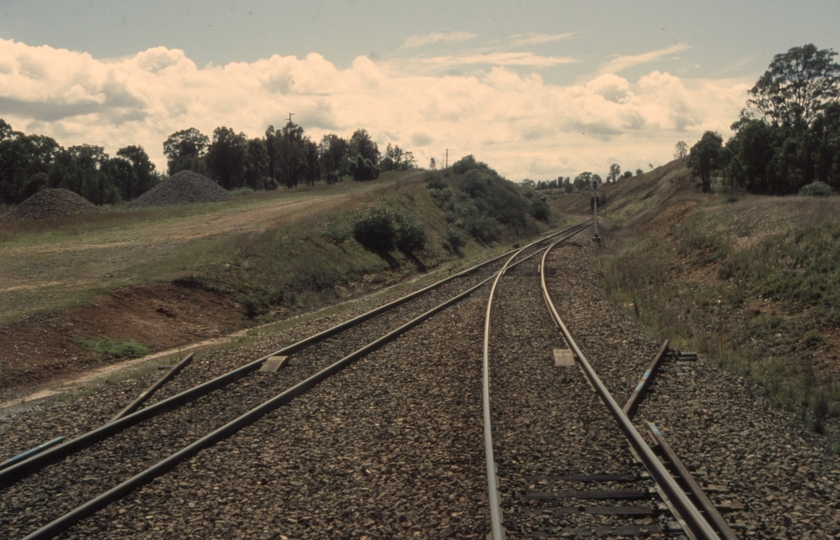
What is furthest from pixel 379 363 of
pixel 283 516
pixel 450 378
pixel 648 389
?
pixel 283 516

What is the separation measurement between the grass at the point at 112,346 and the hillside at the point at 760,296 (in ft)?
39.2

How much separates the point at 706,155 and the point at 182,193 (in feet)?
191

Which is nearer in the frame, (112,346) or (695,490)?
(695,490)

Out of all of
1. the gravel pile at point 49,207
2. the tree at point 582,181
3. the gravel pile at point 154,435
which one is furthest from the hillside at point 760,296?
the tree at point 582,181

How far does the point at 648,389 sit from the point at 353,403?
4.25m

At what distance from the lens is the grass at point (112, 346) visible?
14531 mm

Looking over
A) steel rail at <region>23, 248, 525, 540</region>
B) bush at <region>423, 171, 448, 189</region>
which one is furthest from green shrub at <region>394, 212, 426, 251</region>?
steel rail at <region>23, 248, 525, 540</region>

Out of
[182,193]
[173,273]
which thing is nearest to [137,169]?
[182,193]

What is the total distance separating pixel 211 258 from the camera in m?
22.3

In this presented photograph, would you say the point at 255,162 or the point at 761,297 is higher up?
the point at 255,162

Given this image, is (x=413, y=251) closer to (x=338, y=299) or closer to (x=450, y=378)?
(x=338, y=299)

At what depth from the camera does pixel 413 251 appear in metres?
33.8

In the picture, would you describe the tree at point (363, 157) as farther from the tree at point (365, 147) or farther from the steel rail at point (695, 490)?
the steel rail at point (695, 490)

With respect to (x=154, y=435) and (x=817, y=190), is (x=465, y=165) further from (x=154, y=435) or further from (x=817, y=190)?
(x=154, y=435)
